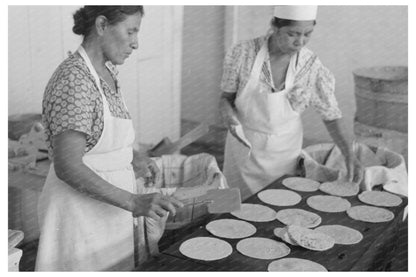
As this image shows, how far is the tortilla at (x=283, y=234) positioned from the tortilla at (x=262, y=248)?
0.07 feet

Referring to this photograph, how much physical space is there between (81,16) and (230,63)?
1.01 m

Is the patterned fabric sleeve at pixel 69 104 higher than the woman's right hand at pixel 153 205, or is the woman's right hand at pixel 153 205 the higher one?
the patterned fabric sleeve at pixel 69 104

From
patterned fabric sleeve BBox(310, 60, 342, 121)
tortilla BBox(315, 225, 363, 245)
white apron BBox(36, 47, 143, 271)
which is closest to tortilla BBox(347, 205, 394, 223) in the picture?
tortilla BBox(315, 225, 363, 245)

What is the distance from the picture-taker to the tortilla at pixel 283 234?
66.9 inches

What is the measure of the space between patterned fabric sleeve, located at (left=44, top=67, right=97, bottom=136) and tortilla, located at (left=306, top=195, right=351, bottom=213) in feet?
3.33

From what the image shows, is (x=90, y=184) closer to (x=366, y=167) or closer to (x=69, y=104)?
(x=69, y=104)

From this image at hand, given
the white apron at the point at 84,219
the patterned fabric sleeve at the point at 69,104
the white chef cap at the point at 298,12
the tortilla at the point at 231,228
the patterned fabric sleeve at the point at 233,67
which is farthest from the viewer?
the patterned fabric sleeve at the point at 233,67

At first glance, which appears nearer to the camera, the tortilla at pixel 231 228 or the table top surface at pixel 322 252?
the table top surface at pixel 322 252

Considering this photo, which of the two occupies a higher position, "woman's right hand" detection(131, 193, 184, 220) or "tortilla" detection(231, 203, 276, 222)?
"woman's right hand" detection(131, 193, 184, 220)

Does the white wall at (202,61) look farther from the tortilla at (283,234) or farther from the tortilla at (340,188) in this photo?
the tortilla at (283,234)

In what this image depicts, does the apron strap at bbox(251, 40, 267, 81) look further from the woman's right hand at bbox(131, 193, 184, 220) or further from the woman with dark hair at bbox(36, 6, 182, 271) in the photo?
the woman's right hand at bbox(131, 193, 184, 220)

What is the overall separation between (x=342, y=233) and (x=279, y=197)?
381 millimetres

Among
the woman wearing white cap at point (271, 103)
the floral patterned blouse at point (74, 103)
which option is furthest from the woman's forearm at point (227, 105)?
the floral patterned blouse at point (74, 103)

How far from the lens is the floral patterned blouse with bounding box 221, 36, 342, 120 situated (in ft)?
7.95
